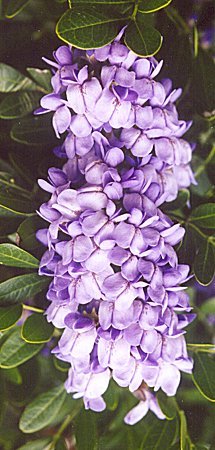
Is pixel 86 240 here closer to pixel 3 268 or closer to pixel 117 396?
pixel 3 268

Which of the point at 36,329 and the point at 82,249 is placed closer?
the point at 82,249

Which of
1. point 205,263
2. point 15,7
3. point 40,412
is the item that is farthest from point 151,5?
point 40,412

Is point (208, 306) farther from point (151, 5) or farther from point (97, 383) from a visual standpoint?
point (151, 5)

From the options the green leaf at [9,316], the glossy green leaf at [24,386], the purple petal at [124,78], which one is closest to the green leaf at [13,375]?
the glossy green leaf at [24,386]

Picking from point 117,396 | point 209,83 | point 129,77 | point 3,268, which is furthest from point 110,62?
point 117,396

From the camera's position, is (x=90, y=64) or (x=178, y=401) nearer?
(x=90, y=64)

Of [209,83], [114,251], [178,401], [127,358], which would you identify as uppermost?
[209,83]
